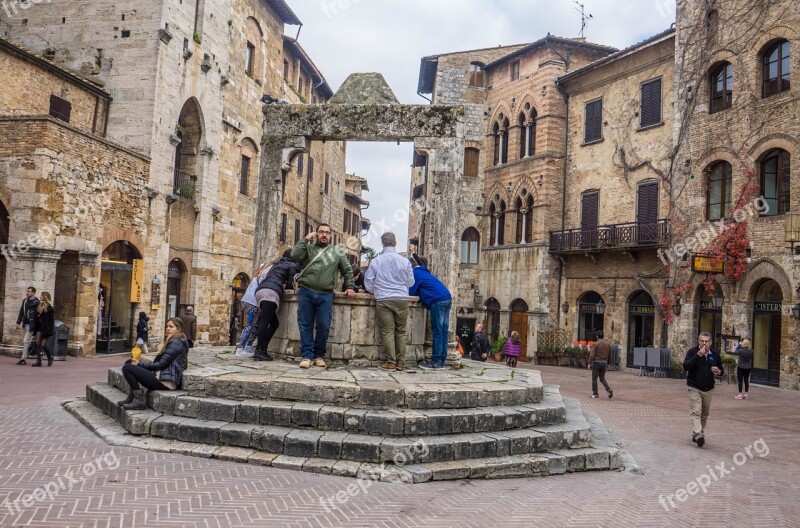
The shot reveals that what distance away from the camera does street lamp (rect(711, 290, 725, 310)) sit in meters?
21.6

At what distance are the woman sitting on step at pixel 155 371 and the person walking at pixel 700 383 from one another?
707cm

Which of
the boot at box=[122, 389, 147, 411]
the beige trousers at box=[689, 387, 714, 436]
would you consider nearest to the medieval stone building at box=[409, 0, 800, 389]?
the beige trousers at box=[689, 387, 714, 436]

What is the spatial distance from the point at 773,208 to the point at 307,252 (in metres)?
16.4

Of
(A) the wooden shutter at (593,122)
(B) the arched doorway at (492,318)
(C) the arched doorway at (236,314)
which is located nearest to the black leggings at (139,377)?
(C) the arched doorway at (236,314)

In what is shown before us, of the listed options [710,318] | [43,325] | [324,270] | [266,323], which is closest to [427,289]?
[324,270]

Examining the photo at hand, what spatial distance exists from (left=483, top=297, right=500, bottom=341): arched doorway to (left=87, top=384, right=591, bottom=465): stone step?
23944mm

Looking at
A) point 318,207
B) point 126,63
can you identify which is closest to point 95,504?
point 126,63

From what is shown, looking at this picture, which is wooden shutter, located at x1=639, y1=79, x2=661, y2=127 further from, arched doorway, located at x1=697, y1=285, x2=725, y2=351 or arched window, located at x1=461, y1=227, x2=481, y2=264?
arched window, located at x1=461, y1=227, x2=481, y2=264

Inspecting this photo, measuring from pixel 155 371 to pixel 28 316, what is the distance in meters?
8.08

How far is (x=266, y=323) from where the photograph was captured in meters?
9.51

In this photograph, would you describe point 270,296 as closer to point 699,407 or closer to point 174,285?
point 699,407

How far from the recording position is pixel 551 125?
2936 centimetres

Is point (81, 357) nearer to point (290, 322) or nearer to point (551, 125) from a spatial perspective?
point (290, 322)

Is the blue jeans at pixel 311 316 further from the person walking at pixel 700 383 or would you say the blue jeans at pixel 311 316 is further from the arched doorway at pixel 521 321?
the arched doorway at pixel 521 321
